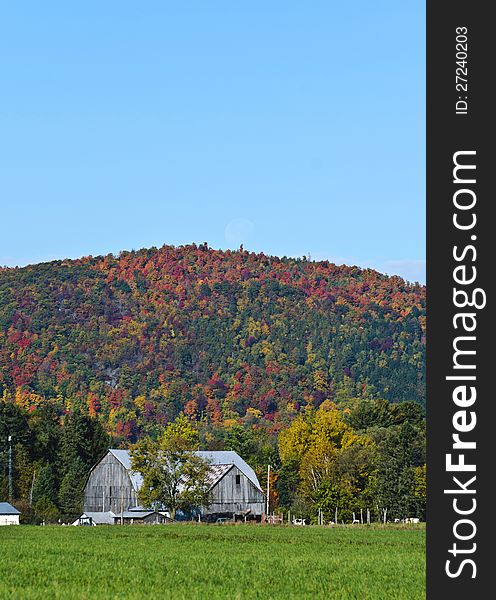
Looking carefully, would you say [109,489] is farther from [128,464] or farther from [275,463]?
[275,463]

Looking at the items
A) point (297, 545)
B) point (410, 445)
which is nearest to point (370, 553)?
point (297, 545)

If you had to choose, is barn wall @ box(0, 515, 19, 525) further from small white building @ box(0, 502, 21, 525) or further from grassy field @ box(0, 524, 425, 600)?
grassy field @ box(0, 524, 425, 600)

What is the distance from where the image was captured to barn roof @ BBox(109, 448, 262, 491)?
10144 cm

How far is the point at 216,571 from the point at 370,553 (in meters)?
12.5

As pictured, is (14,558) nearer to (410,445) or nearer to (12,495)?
(410,445)

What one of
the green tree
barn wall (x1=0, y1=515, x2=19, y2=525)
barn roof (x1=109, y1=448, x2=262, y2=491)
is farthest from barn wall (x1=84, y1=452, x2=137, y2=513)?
barn wall (x1=0, y1=515, x2=19, y2=525)

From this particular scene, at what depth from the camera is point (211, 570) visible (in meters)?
32.3

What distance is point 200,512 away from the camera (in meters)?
95.6

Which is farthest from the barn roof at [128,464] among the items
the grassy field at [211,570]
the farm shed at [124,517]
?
the grassy field at [211,570]

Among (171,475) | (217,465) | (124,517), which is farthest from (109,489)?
(171,475)
